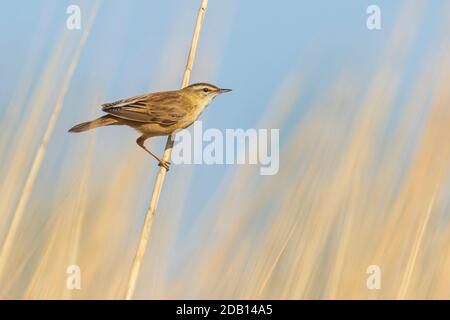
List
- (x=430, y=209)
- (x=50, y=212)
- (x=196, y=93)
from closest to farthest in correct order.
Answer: (x=430, y=209), (x=50, y=212), (x=196, y=93)

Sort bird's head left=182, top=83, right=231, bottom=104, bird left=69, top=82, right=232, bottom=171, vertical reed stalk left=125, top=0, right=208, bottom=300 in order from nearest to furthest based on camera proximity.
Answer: vertical reed stalk left=125, top=0, right=208, bottom=300
bird left=69, top=82, right=232, bottom=171
bird's head left=182, top=83, right=231, bottom=104

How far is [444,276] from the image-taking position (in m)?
3.16

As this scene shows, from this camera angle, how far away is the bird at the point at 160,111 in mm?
4270

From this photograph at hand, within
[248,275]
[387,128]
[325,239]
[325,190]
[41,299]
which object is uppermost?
[387,128]

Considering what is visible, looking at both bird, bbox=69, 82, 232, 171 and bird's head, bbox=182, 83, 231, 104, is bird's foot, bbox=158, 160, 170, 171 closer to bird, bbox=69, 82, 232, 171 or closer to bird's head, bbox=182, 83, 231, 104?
bird, bbox=69, 82, 232, 171

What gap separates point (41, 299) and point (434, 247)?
1.73 metres

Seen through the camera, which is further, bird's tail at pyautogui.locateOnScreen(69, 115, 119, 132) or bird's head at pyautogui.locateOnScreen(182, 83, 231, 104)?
bird's head at pyautogui.locateOnScreen(182, 83, 231, 104)

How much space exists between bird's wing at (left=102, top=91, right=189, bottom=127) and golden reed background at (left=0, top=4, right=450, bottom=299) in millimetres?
742

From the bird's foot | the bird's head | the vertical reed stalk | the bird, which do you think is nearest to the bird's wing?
the bird

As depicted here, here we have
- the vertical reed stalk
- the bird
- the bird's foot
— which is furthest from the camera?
the bird

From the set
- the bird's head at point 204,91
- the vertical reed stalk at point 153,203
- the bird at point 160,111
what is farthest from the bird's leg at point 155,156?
the bird's head at point 204,91

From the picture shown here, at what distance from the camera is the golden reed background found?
3.06 metres
